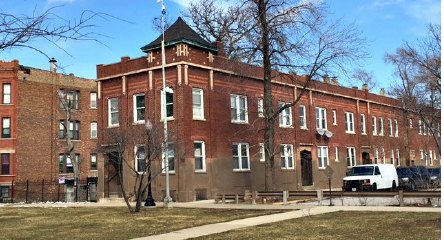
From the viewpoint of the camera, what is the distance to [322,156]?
39.3 m

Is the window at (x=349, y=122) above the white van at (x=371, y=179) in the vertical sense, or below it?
above

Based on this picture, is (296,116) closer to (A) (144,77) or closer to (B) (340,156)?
(B) (340,156)

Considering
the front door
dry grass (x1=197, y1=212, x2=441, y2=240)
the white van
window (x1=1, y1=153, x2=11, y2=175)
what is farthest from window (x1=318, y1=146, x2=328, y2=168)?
window (x1=1, y1=153, x2=11, y2=175)

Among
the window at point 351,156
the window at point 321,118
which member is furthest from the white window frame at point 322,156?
the window at point 351,156

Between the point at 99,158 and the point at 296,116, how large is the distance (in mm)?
14569

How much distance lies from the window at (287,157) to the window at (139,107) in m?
10.4

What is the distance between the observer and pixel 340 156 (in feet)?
136

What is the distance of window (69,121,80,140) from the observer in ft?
155

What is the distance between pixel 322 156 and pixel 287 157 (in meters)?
4.75

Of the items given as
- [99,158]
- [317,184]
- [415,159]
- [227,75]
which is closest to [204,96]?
[227,75]

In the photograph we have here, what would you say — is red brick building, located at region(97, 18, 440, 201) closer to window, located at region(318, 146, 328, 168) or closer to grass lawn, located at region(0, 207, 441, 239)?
window, located at region(318, 146, 328, 168)

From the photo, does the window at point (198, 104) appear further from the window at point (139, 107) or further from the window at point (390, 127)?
the window at point (390, 127)

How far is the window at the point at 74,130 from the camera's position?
47.2 meters

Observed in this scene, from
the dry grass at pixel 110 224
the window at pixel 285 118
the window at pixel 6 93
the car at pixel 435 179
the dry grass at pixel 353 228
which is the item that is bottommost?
the dry grass at pixel 110 224
